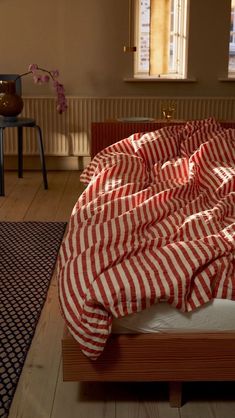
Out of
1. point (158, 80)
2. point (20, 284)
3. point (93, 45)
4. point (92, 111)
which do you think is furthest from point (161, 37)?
point (20, 284)

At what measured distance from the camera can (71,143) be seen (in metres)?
4.42

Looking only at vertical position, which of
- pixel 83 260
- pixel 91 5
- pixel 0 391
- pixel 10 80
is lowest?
pixel 0 391

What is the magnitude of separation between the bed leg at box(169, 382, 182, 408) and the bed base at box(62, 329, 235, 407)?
57 millimetres

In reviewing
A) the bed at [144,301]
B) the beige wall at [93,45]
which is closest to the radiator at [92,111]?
the beige wall at [93,45]

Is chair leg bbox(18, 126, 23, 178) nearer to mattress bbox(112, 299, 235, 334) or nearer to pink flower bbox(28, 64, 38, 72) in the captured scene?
pink flower bbox(28, 64, 38, 72)

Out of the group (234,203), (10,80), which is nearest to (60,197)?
(10,80)

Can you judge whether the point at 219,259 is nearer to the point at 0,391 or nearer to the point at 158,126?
the point at 0,391

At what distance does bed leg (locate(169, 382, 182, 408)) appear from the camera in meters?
1.55

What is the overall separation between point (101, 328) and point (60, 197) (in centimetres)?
236

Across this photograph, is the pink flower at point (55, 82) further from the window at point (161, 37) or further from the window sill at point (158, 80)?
the window at point (161, 37)

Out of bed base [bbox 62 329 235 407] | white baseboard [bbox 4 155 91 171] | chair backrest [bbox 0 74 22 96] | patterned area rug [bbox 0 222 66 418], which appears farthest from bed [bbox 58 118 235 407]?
white baseboard [bbox 4 155 91 171]

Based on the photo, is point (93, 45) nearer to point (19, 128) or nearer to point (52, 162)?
point (19, 128)

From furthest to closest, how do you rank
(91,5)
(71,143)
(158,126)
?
(71,143)
(91,5)
(158,126)

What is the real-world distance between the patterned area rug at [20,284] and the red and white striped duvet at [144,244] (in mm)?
358
